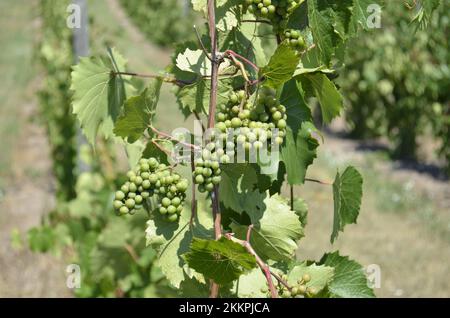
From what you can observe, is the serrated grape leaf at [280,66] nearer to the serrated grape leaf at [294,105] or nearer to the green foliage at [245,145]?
the green foliage at [245,145]

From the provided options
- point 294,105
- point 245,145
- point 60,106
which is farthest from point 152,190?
point 60,106

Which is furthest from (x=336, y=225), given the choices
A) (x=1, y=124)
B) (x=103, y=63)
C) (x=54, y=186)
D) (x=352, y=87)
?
(x=1, y=124)

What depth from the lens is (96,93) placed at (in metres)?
1.82

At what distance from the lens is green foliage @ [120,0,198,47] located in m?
16.6

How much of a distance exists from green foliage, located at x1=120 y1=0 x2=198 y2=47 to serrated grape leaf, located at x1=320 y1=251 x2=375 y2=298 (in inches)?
577

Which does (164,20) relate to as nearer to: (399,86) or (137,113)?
(399,86)

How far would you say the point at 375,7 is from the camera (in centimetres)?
142

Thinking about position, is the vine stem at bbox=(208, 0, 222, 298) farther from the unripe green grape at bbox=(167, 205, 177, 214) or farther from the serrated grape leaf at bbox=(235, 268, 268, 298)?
the serrated grape leaf at bbox=(235, 268, 268, 298)

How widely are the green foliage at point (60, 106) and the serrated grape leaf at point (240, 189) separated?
3.51 metres

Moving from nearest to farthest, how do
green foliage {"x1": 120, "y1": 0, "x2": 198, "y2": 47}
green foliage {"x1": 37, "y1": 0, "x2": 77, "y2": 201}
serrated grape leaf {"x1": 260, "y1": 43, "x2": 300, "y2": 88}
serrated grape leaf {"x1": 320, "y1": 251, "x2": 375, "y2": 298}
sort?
serrated grape leaf {"x1": 260, "y1": 43, "x2": 300, "y2": 88}
serrated grape leaf {"x1": 320, "y1": 251, "x2": 375, "y2": 298}
green foliage {"x1": 37, "y1": 0, "x2": 77, "y2": 201}
green foliage {"x1": 120, "y1": 0, "x2": 198, "y2": 47}

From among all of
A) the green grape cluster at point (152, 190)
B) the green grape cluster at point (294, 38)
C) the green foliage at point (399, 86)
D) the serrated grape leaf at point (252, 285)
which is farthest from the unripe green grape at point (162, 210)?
the green foliage at point (399, 86)

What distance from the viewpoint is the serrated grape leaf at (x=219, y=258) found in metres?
1.31

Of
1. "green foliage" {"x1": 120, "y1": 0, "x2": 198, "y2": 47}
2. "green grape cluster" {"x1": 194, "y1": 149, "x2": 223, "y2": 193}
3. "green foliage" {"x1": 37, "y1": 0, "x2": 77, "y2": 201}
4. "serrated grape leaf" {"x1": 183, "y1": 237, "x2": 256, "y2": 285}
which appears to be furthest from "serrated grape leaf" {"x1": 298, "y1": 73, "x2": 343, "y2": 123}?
"green foliage" {"x1": 120, "y1": 0, "x2": 198, "y2": 47}

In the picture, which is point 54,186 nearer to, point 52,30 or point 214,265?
point 52,30
